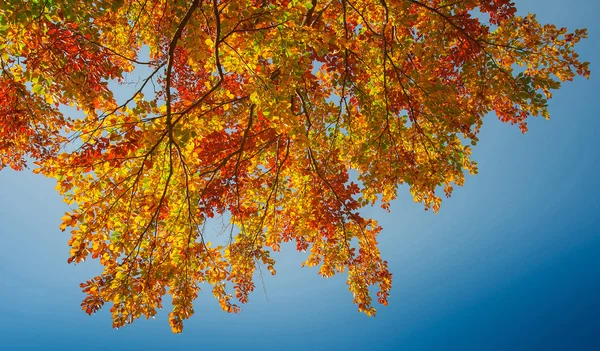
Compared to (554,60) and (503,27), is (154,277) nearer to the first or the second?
(503,27)

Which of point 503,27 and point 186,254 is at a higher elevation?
point 503,27

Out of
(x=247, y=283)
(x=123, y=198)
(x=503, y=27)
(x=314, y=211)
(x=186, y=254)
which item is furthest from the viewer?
(x=314, y=211)

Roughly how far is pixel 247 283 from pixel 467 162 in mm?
4563

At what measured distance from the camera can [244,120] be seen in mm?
5836

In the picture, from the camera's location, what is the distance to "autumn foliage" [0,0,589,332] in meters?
3.31

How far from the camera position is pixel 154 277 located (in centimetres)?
403

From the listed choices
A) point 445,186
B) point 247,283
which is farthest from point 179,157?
point 445,186

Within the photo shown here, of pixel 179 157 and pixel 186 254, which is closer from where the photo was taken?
pixel 179 157

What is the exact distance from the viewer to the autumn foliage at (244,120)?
10.9 feet

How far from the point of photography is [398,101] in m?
5.04

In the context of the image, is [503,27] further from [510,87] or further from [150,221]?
[150,221]

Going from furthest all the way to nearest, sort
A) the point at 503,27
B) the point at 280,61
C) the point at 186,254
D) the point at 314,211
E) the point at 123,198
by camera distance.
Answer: the point at 314,211, the point at 503,27, the point at 186,254, the point at 123,198, the point at 280,61

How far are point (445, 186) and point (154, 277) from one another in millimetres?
4505

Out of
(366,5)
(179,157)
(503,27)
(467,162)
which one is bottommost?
(467,162)
